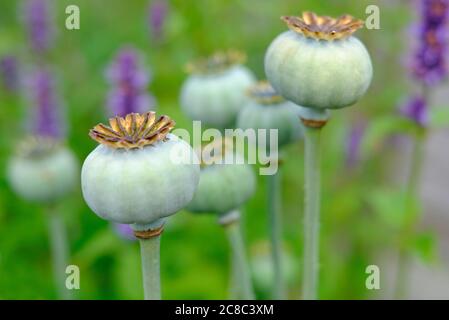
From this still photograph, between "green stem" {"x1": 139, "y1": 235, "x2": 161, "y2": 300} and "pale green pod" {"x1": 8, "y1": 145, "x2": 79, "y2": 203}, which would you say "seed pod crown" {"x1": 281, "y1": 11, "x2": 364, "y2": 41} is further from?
"pale green pod" {"x1": 8, "y1": 145, "x2": 79, "y2": 203}

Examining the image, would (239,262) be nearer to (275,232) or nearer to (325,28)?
(275,232)

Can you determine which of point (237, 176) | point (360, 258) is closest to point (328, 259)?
point (360, 258)

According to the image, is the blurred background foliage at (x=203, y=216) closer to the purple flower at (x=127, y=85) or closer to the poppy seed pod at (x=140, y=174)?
the purple flower at (x=127, y=85)

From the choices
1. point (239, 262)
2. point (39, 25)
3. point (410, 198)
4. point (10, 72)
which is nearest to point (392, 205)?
point (410, 198)

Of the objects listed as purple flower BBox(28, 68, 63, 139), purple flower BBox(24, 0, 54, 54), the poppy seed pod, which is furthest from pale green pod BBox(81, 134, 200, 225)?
purple flower BBox(24, 0, 54, 54)

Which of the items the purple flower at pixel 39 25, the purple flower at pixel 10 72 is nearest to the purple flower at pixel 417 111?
the purple flower at pixel 39 25

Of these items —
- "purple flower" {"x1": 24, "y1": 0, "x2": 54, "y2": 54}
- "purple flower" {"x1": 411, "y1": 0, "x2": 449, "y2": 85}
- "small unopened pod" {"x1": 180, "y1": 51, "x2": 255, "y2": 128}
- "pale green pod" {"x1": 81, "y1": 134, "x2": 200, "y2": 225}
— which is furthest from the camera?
"purple flower" {"x1": 24, "y1": 0, "x2": 54, "y2": 54}
